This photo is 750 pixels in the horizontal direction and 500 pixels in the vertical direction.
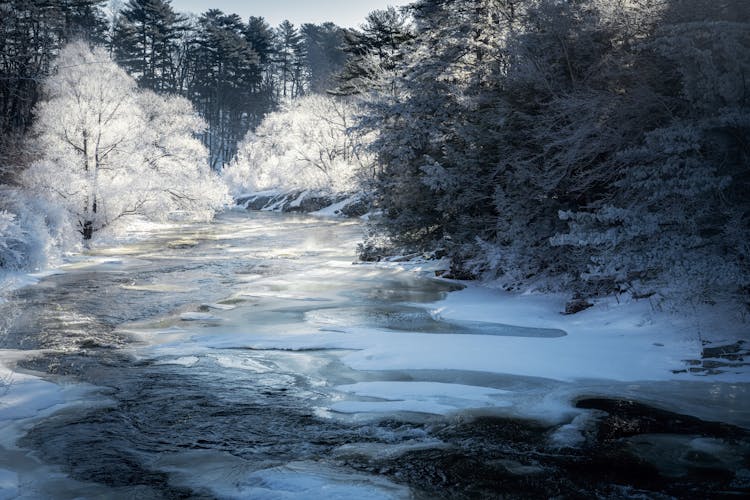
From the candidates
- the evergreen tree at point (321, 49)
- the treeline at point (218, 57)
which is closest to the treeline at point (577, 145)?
the treeline at point (218, 57)

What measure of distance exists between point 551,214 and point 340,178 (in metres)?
35.6

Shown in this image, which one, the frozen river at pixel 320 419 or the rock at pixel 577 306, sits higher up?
the rock at pixel 577 306

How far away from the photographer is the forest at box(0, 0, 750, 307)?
7.55 metres

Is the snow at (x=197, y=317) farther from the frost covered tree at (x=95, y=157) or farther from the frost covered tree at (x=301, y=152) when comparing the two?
the frost covered tree at (x=301, y=152)

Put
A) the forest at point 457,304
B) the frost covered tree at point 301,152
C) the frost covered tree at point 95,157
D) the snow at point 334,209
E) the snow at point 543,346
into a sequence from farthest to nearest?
the frost covered tree at point 301,152
the snow at point 334,209
the frost covered tree at point 95,157
the snow at point 543,346
the forest at point 457,304

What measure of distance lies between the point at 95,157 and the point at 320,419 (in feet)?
68.3

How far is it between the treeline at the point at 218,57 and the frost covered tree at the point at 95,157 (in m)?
17.7

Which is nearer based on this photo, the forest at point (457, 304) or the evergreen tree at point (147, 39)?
the forest at point (457, 304)

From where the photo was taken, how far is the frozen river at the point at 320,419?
4.74 m

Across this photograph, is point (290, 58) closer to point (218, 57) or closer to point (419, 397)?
point (218, 57)

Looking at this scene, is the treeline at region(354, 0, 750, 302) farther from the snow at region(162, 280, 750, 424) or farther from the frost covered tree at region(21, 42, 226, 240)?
the frost covered tree at region(21, 42, 226, 240)

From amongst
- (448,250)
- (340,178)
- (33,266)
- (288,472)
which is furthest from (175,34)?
(288,472)

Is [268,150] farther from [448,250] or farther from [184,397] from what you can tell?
[184,397]

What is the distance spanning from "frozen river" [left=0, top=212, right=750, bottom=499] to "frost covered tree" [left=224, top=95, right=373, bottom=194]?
30.6 metres
